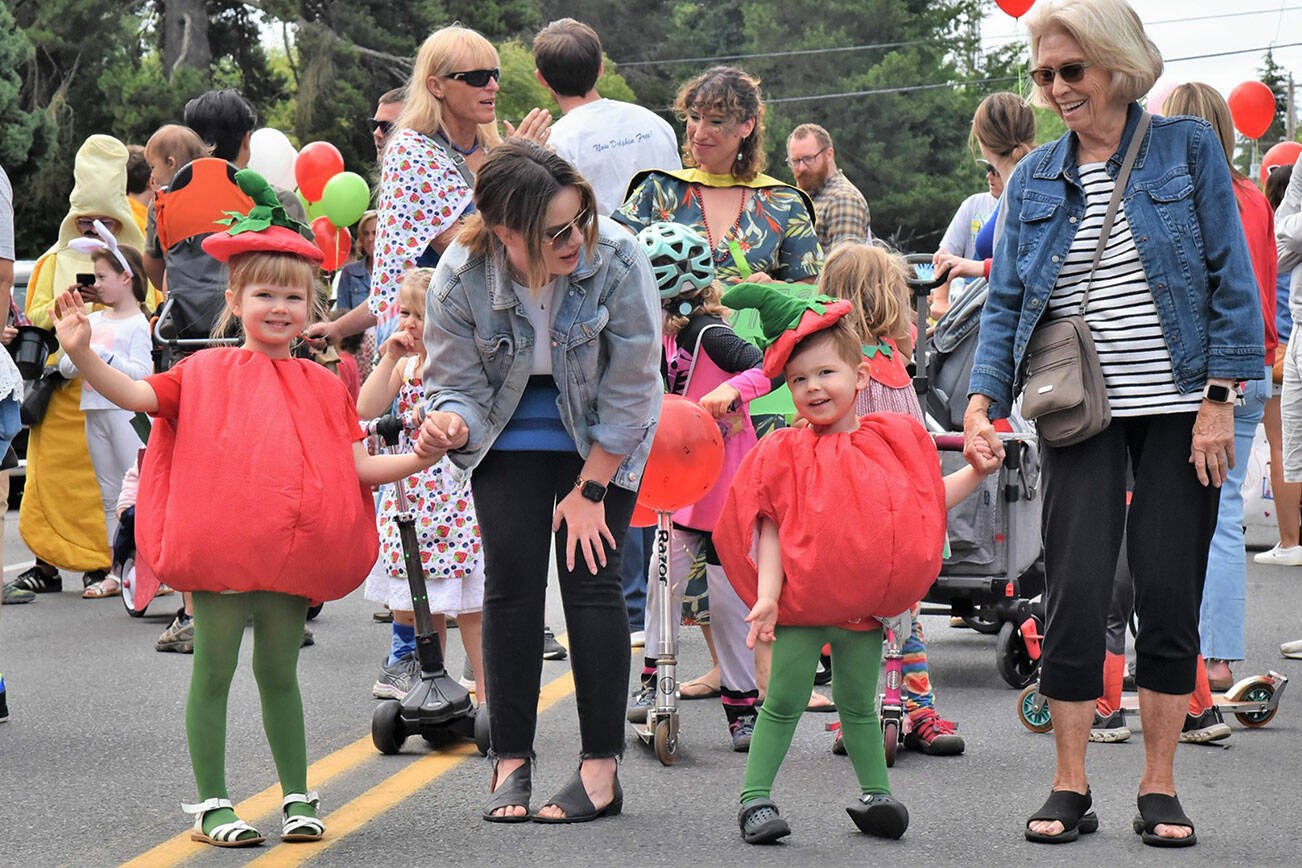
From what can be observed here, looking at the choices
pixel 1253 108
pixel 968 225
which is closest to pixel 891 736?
pixel 968 225

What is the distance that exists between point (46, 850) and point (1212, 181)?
355cm

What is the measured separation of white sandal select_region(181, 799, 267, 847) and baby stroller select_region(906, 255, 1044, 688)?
321cm

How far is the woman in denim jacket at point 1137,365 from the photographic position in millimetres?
4680

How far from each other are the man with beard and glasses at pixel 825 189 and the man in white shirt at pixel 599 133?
2.38 m

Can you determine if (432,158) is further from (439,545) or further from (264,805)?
(264,805)

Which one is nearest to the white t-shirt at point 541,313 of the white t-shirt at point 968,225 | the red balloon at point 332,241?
the white t-shirt at point 968,225

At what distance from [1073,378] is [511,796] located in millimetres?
1911

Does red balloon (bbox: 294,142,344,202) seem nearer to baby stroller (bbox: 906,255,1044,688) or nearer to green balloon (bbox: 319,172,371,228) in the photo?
green balloon (bbox: 319,172,371,228)

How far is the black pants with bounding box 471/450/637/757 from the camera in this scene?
486cm

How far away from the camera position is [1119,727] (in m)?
6.16

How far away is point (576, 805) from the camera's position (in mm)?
4867

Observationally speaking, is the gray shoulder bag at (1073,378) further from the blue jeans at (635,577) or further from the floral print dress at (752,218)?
the blue jeans at (635,577)

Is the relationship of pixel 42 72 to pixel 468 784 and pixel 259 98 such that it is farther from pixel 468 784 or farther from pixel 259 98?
pixel 468 784

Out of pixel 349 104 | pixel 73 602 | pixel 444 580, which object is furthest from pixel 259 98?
pixel 444 580
